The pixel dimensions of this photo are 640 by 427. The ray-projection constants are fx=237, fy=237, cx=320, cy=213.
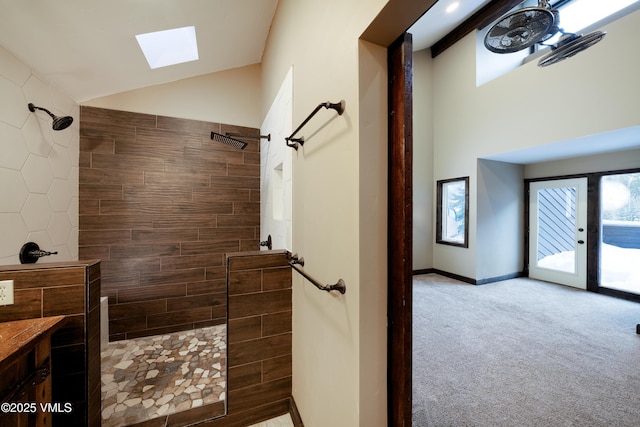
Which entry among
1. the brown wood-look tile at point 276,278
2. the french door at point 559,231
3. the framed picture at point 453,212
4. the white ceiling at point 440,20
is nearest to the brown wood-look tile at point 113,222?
the brown wood-look tile at point 276,278

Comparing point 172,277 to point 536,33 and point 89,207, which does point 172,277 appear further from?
point 536,33

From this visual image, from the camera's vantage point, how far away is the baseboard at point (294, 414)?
4.82ft

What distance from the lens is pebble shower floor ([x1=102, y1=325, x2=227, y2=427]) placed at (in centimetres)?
157

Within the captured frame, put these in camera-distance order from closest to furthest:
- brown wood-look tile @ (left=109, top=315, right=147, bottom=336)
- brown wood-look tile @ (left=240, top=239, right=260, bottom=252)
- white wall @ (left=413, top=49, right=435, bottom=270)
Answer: brown wood-look tile @ (left=109, top=315, right=147, bottom=336) < brown wood-look tile @ (left=240, top=239, right=260, bottom=252) < white wall @ (left=413, top=49, right=435, bottom=270)

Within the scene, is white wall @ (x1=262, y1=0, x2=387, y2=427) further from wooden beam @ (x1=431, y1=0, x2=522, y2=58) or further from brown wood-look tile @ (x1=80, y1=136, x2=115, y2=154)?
wooden beam @ (x1=431, y1=0, x2=522, y2=58)

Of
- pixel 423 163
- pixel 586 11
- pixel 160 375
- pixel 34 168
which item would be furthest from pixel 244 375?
pixel 586 11

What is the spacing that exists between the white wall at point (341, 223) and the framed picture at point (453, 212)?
398cm

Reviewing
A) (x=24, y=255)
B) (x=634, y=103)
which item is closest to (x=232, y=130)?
(x=24, y=255)

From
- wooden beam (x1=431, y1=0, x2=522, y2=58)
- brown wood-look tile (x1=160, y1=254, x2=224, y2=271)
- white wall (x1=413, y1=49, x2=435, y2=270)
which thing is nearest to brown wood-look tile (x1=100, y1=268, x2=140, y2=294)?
brown wood-look tile (x1=160, y1=254, x2=224, y2=271)

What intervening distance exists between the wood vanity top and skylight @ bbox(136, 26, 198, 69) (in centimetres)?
202

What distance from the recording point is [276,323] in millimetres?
1626

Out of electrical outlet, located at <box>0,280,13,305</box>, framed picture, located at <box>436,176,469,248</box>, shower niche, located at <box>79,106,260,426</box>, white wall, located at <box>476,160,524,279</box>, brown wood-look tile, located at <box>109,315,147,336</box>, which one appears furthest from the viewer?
framed picture, located at <box>436,176,469,248</box>

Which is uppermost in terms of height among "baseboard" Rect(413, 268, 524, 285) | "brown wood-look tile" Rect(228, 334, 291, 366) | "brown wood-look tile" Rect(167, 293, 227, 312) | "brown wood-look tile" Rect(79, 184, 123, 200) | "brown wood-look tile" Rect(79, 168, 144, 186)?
"brown wood-look tile" Rect(79, 168, 144, 186)

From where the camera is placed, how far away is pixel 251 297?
1557 millimetres
